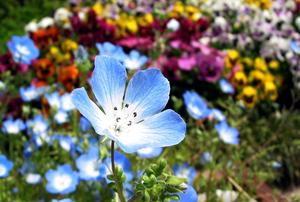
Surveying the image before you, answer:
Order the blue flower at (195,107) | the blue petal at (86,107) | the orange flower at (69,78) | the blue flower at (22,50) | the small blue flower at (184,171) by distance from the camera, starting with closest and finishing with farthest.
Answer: the blue petal at (86,107) < the small blue flower at (184,171) < the blue flower at (195,107) < the blue flower at (22,50) < the orange flower at (69,78)

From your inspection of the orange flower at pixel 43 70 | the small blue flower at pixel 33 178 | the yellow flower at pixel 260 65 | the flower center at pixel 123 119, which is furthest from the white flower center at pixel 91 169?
the yellow flower at pixel 260 65

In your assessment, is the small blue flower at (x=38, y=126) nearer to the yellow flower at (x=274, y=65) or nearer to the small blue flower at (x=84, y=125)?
the small blue flower at (x=84, y=125)

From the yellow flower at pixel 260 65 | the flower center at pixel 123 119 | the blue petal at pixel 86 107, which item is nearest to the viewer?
the blue petal at pixel 86 107

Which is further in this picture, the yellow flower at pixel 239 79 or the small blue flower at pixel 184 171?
the yellow flower at pixel 239 79

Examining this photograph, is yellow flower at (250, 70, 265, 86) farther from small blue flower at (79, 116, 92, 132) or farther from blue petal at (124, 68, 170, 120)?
blue petal at (124, 68, 170, 120)

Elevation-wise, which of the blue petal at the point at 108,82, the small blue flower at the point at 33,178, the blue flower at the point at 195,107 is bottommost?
the blue petal at the point at 108,82

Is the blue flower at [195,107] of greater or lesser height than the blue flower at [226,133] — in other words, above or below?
above

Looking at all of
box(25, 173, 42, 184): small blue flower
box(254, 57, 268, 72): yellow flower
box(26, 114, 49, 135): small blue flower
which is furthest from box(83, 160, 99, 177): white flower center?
box(254, 57, 268, 72): yellow flower

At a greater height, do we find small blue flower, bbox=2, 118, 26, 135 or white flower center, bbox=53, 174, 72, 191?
small blue flower, bbox=2, 118, 26, 135
